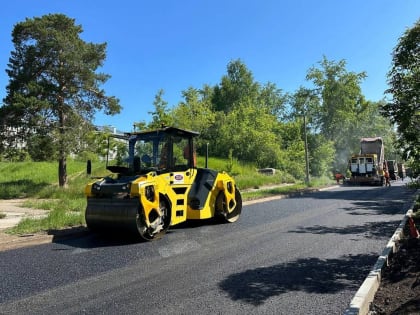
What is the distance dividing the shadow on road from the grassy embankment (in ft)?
19.5

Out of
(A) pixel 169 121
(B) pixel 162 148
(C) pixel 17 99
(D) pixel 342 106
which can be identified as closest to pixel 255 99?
(D) pixel 342 106

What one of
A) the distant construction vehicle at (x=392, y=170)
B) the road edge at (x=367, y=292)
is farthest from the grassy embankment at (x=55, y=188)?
the distant construction vehicle at (x=392, y=170)

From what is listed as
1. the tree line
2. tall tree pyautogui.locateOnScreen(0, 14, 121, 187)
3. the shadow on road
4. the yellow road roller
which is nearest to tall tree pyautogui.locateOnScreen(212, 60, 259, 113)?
the tree line

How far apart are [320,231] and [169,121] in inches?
726

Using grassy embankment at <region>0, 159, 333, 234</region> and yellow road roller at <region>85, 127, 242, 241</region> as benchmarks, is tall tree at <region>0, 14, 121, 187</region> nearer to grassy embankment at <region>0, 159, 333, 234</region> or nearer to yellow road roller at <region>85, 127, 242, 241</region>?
grassy embankment at <region>0, 159, 333, 234</region>

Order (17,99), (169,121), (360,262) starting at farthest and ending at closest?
(169,121) < (17,99) < (360,262)

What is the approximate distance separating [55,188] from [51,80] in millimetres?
6055

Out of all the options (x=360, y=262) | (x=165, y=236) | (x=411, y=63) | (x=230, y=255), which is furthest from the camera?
(x=165, y=236)

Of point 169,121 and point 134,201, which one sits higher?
point 169,121

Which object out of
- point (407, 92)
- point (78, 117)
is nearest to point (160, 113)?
point (78, 117)

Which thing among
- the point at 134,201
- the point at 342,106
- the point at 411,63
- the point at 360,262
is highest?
the point at 342,106

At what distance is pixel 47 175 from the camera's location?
27.3 meters

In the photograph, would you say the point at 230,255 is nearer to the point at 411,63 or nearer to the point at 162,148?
the point at 162,148

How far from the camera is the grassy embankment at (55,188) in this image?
1070cm
